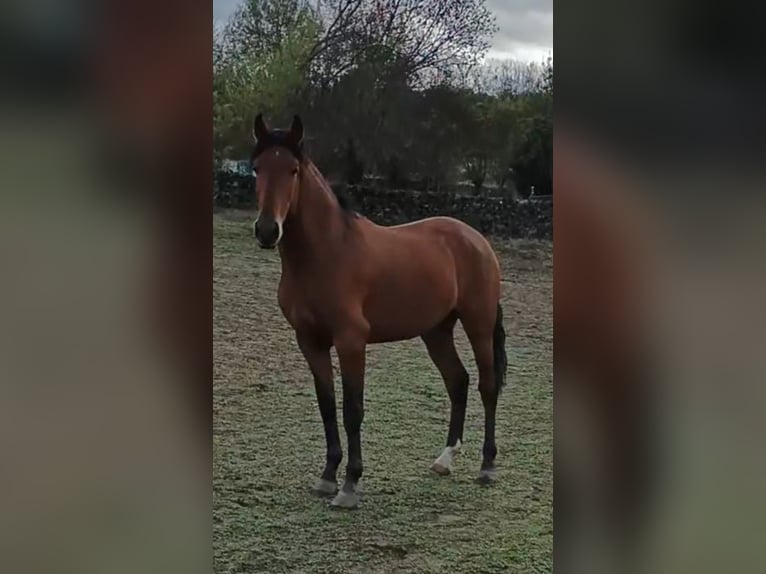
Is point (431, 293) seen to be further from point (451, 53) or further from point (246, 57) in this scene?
point (246, 57)

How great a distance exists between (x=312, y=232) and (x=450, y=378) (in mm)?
532

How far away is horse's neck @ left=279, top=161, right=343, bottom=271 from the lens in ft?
7.32

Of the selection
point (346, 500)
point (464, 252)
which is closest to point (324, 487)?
point (346, 500)

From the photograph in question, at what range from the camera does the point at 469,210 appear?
229 centimetres

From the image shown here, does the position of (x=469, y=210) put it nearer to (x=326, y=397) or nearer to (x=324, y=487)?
(x=326, y=397)

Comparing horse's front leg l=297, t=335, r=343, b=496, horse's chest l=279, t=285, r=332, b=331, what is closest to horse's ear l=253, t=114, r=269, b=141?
horse's chest l=279, t=285, r=332, b=331

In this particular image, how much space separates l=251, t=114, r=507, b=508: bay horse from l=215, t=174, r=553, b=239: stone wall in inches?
1.0

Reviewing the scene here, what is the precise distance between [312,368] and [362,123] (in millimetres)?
651

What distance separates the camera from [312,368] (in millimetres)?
2244
